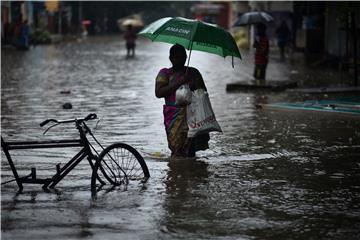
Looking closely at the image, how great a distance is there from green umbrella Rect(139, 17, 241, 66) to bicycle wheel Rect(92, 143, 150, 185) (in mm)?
1653

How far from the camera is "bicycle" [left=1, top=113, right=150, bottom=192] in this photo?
8016 mm

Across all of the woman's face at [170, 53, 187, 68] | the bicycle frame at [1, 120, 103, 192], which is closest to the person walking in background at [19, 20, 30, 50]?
the woman's face at [170, 53, 187, 68]

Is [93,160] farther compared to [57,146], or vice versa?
[93,160]

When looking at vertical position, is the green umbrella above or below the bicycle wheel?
above

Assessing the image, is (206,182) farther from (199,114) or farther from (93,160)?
(199,114)

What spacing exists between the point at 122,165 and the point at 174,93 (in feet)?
4.11

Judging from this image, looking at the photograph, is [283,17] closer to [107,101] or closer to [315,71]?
[315,71]

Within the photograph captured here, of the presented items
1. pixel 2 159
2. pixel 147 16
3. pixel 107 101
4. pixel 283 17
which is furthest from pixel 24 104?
pixel 147 16

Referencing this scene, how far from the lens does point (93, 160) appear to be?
8656 mm

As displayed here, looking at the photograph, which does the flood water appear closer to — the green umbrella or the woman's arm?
the woman's arm

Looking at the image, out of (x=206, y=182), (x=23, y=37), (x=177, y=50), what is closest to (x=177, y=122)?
(x=177, y=50)

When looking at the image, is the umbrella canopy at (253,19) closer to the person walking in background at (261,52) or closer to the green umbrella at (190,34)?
the person walking in background at (261,52)

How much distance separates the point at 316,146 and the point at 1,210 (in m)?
5.17

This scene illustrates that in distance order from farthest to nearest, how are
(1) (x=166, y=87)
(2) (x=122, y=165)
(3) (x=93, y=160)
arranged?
1. (1) (x=166, y=87)
2. (2) (x=122, y=165)
3. (3) (x=93, y=160)
